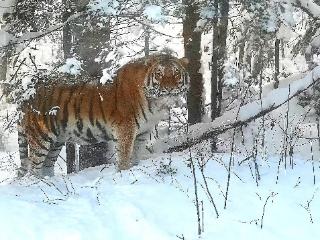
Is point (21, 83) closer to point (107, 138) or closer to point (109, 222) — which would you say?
point (107, 138)

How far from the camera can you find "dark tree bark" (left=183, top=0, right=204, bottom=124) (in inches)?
366

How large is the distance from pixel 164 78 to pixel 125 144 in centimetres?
95

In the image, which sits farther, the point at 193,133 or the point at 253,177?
the point at 193,133

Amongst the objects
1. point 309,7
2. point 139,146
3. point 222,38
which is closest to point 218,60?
point 222,38

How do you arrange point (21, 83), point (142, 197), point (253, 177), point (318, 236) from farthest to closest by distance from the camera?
point (21, 83) < point (253, 177) < point (142, 197) < point (318, 236)

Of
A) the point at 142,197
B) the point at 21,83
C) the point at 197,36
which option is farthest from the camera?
the point at 197,36

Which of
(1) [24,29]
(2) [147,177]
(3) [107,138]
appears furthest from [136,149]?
(1) [24,29]

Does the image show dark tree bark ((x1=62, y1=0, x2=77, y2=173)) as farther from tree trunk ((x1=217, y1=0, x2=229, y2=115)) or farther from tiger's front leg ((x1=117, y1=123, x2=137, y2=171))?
tree trunk ((x1=217, y1=0, x2=229, y2=115))

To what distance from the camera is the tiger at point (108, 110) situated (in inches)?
253

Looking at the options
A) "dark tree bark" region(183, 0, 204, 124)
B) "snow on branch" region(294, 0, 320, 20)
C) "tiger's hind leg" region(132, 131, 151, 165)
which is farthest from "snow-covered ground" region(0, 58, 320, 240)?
"dark tree bark" region(183, 0, 204, 124)

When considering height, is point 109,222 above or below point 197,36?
below

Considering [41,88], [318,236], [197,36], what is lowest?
[318,236]

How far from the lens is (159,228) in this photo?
12.8ft

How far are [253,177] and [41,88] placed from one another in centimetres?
341
